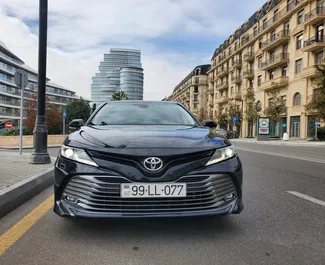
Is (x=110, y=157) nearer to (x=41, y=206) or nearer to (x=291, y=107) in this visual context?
(x=41, y=206)

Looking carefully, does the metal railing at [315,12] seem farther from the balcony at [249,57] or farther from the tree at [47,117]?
the tree at [47,117]

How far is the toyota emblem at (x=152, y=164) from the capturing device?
2.66 metres

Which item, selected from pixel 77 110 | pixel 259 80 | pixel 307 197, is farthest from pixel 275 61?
pixel 307 197

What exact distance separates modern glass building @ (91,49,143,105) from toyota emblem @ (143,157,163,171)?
85.2 m

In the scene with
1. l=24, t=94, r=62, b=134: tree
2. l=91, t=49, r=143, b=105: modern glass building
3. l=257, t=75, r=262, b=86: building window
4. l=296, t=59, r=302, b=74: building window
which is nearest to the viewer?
l=24, t=94, r=62, b=134: tree

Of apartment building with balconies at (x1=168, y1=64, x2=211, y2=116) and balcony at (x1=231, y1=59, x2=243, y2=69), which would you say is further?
apartment building with balconies at (x1=168, y1=64, x2=211, y2=116)

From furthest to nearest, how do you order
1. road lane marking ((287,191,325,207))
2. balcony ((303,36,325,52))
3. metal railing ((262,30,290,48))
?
metal railing ((262,30,290,48)), balcony ((303,36,325,52)), road lane marking ((287,191,325,207))

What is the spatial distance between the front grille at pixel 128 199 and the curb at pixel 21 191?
1.41 meters

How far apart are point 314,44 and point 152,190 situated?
34941 millimetres

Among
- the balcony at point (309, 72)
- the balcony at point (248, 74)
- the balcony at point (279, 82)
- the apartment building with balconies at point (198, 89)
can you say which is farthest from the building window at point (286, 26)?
the apartment building with balconies at point (198, 89)

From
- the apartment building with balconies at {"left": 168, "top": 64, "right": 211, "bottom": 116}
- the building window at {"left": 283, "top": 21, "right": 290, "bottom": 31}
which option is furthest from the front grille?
the apartment building with balconies at {"left": 168, "top": 64, "right": 211, "bottom": 116}

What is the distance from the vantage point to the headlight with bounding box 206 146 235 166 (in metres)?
2.80

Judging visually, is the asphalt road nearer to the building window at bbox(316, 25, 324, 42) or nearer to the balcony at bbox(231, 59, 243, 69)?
the building window at bbox(316, 25, 324, 42)

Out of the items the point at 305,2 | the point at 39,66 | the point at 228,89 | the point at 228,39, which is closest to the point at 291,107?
the point at 305,2
